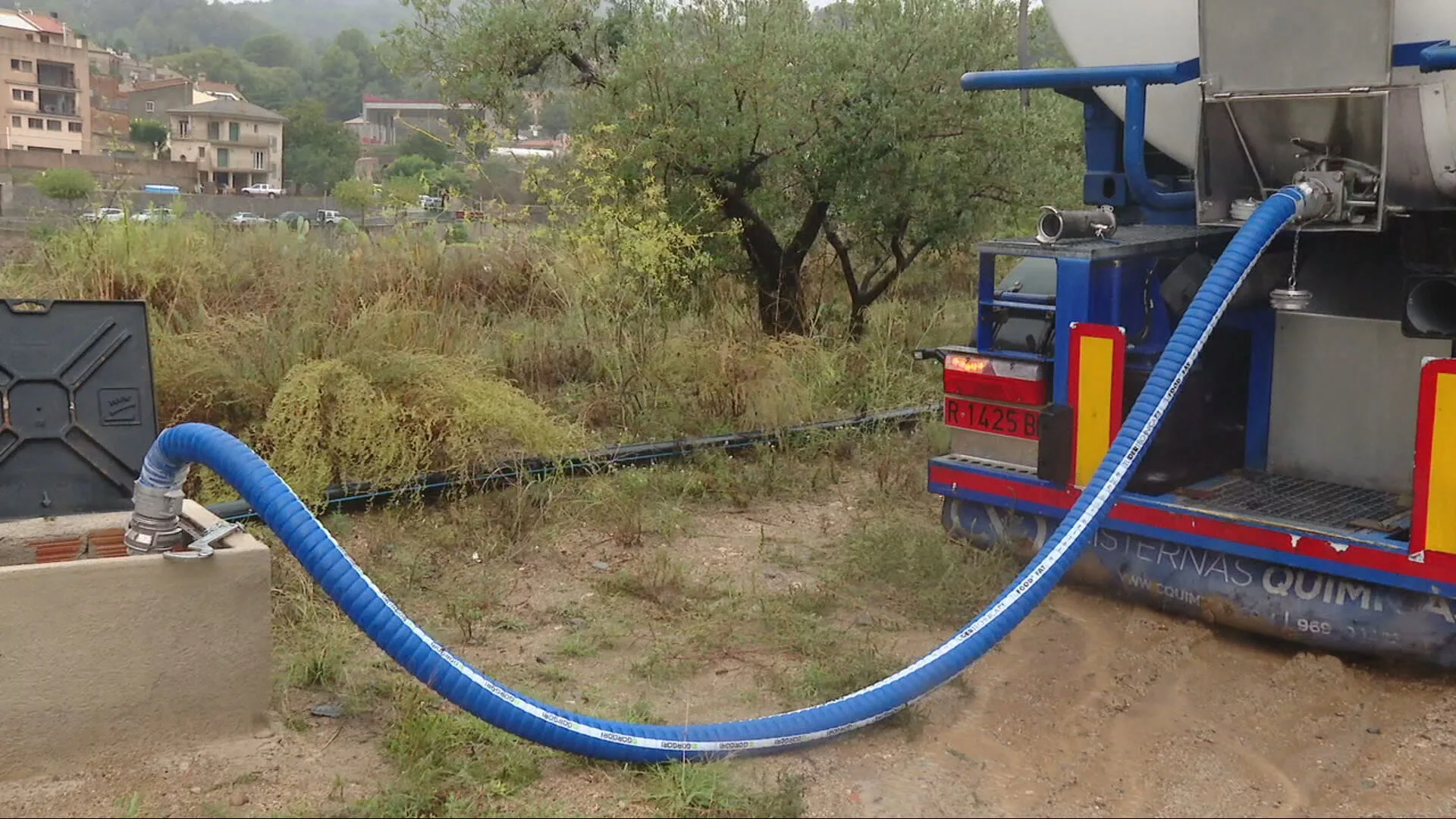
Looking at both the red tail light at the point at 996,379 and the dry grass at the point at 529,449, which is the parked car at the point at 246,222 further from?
the red tail light at the point at 996,379

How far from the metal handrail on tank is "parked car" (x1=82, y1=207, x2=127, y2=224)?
7.40 meters

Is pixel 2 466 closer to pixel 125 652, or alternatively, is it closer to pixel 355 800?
pixel 125 652

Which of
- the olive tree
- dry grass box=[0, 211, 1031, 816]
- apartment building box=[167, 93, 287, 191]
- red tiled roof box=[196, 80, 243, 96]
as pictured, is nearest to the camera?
dry grass box=[0, 211, 1031, 816]

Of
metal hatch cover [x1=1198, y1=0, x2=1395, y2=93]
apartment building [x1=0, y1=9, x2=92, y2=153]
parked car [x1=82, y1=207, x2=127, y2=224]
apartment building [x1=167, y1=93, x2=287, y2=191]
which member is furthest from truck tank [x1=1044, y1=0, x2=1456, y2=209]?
apartment building [x1=167, y1=93, x2=287, y2=191]

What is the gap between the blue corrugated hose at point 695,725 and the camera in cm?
345

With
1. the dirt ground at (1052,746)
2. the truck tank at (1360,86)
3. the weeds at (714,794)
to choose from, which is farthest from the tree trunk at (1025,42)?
the weeds at (714,794)

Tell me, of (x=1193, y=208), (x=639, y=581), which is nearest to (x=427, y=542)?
(x=639, y=581)

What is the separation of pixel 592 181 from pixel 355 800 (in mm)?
6801

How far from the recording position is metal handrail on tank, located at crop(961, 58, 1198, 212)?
5094mm

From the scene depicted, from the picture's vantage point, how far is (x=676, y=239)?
9.72 metres

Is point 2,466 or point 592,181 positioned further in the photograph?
point 592,181

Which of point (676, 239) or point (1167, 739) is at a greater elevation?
point (676, 239)

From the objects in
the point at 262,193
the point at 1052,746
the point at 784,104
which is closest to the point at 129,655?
the point at 1052,746

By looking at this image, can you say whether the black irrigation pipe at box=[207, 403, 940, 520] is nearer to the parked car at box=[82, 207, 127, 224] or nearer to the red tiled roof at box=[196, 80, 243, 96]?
the parked car at box=[82, 207, 127, 224]
